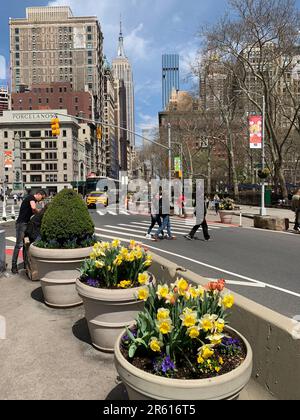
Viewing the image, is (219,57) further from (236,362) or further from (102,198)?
(236,362)

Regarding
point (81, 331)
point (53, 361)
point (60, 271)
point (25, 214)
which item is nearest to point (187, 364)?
point (53, 361)

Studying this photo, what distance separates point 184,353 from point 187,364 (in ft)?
0.24

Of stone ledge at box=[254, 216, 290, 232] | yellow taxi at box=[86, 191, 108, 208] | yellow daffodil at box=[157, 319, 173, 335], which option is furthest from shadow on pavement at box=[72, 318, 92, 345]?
yellow taxi at box=[86, 191, 108, 208]

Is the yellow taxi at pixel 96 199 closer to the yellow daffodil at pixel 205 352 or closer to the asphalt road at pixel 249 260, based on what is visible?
the asphalt road at pixel 249 260

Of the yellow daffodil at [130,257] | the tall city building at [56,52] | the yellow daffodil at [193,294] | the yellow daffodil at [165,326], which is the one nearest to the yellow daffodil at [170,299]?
the yellow daffodil at [193,294]

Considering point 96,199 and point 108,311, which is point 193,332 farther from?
point 96,199

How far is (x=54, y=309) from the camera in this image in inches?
200

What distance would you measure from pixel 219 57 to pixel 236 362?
108ft

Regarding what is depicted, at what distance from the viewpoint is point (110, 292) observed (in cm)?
358

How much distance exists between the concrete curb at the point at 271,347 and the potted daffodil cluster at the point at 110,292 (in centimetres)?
100

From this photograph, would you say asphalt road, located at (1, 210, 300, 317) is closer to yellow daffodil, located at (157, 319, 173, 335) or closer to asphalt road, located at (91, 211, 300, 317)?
asphalt road, located at (91, 211, 300, 317)

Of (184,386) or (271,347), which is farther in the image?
(271,347)

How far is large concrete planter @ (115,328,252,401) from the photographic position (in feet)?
6.84

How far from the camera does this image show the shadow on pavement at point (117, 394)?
2.93m
